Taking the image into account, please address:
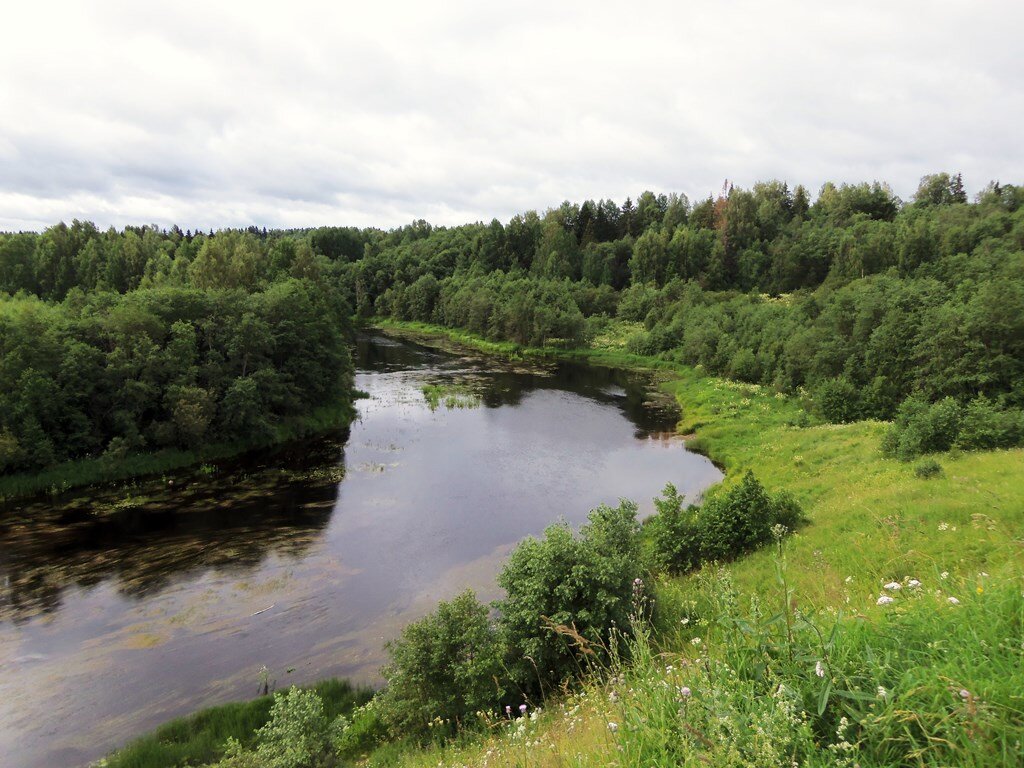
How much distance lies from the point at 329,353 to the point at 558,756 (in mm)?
47219

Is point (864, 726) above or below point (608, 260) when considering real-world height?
below

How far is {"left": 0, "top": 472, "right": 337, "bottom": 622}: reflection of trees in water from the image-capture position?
2267cm

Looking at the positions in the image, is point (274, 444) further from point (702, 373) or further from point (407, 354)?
point (702, 373)

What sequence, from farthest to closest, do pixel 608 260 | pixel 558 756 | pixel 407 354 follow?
pixel 608 260
pixel 407 354
pixel 558 756

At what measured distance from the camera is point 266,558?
24922mm

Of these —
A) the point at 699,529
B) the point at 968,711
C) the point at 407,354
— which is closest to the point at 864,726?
the point at 968,711

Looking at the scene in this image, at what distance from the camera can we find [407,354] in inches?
3253

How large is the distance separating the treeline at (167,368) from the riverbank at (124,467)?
432 millimetres

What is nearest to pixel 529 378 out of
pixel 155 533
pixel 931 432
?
pixel 155 533

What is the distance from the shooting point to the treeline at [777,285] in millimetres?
38531

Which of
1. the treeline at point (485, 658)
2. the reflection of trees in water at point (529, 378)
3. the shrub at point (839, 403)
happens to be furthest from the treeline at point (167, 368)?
the shrub at point (839, 403)

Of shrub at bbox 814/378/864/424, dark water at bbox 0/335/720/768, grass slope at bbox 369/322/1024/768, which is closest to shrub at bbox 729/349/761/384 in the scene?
shrub at bbox 814/378/864/424

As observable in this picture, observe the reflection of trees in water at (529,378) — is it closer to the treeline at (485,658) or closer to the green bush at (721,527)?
the green bush at (721,527)

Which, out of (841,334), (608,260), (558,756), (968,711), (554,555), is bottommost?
(554,555)
